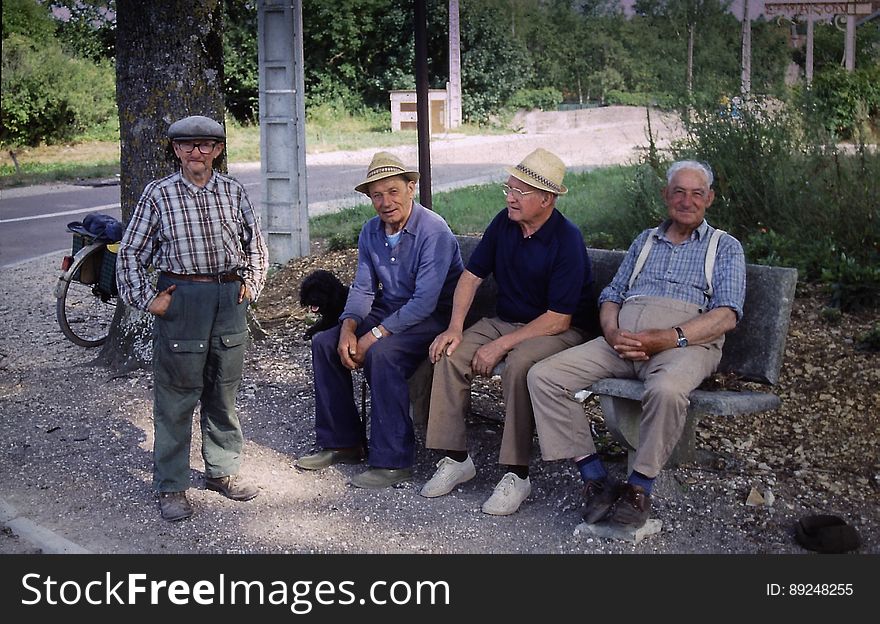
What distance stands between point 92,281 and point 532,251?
384 cm

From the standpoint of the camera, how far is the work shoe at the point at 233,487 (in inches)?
197

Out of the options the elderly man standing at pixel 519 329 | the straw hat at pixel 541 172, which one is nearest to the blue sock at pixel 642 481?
the elderly man standing at pixel 519 329

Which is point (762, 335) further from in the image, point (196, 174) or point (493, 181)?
point (493, 181)

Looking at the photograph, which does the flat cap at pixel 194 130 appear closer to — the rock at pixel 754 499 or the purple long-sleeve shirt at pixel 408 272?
the purple long-sleeve shirt at pixel 408 272

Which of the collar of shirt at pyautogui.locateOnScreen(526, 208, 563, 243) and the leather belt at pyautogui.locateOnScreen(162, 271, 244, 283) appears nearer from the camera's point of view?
the leather belt at pyautogui.locateOnScreen(162, 271, 244, 283)

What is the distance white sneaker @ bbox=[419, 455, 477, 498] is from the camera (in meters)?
4.98

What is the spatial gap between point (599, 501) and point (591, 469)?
0.56 ft

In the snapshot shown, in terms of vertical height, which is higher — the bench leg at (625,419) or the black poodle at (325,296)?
the black poodle at (325,296)

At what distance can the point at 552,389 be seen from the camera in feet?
15.2

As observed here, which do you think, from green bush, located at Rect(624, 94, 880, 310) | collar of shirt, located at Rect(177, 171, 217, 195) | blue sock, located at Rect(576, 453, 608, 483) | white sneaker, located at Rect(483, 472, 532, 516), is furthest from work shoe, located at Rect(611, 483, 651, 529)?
green bush, located at Rect(624, 94, 880, 310)

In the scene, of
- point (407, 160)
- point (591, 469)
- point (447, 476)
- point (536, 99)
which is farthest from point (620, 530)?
point (536, 99)

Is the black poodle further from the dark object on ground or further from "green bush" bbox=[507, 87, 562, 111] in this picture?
"green bush" bbox=[507, 87, 562, 111]

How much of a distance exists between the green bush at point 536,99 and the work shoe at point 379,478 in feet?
81.6

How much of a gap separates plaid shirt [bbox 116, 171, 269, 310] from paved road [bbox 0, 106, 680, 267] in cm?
520
